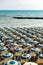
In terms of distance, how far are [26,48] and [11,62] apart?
680cm

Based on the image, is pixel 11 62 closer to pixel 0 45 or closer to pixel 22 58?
pixel 22 58

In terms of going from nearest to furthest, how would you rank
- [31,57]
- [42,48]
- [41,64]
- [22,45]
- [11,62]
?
[11,62] → [41,64] → [31,57] → [42,48] → [22,45]

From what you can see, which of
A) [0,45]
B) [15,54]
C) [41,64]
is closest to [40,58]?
[41,64]

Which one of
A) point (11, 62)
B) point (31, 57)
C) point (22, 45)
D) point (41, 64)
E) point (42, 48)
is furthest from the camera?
point (22, 45)

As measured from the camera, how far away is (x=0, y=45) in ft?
63.6

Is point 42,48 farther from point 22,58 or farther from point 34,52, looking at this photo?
point 22,58

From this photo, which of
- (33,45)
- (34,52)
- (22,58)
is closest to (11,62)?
(22,58)

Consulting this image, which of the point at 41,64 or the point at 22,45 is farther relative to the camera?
the point at 22,45

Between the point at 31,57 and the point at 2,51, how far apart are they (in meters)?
3.90

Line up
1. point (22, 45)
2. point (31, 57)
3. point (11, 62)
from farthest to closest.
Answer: point (22, 45) → point (31, 57) → point (11, 62)

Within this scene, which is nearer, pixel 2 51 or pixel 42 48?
pixel 2 51

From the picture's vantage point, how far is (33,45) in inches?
832

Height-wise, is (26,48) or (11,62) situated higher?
(11,62)

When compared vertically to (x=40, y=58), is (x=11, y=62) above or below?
above
